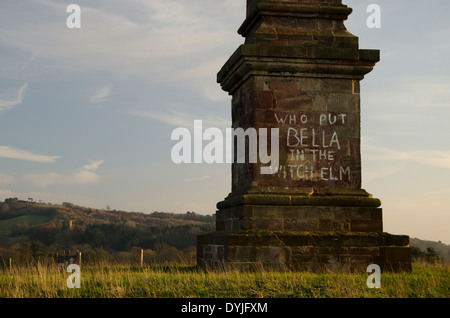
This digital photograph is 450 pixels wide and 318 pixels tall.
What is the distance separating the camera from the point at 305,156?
12594 millimetres

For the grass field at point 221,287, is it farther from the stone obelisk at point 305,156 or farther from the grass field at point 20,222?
the grass field at point 20,222

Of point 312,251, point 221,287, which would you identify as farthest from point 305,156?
point 221,287

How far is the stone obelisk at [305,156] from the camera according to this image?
11.8 m

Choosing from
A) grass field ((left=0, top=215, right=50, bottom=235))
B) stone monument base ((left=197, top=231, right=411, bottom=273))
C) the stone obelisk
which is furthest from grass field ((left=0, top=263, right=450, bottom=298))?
grass field ((left=0, top=215, right=50, bottom=235))

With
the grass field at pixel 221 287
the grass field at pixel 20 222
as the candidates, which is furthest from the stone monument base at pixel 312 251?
the grass field at pixel 20 222

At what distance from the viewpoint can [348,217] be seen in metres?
12.4

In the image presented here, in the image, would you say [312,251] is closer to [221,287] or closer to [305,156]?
[305,156]

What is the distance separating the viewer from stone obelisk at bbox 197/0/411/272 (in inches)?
465

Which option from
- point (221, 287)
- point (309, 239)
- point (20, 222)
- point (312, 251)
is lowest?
point (221, 287)

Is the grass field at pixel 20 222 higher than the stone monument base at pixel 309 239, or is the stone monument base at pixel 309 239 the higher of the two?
the grass field at pixel 20 222
